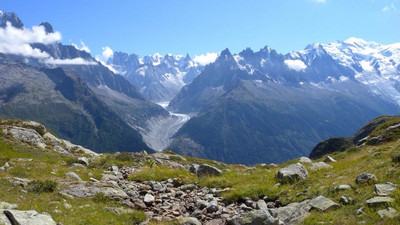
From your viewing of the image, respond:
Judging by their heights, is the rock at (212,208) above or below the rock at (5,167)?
below

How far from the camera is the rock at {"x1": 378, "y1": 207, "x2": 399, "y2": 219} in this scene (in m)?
11.3

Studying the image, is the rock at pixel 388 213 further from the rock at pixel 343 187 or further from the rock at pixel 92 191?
the rock at pixel 92 191

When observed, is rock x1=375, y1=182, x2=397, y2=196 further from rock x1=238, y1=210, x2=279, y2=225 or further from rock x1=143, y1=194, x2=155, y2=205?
rock x1=143, y1=194, x2=155, y2=205

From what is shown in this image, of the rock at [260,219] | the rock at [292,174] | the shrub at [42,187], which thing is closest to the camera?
the rock at [260,219]

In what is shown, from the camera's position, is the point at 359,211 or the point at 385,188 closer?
the point at 359,211

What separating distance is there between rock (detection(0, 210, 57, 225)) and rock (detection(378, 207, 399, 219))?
1212 cm

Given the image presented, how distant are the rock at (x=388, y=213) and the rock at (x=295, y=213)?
9.63ft

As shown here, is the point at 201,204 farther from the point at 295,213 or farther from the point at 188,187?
the point at 295,213

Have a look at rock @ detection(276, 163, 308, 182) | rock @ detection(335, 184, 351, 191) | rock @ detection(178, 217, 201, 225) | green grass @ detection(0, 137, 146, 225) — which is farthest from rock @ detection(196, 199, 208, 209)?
rock @ detection(335, 184, 351, 191)

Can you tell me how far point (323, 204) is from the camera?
14070 millimetres

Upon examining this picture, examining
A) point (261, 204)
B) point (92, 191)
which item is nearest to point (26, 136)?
point (92, 191)

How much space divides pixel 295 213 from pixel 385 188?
3988 millimetres

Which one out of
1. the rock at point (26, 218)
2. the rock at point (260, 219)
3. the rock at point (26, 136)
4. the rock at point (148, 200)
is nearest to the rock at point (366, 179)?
the rock at point (260, 219)

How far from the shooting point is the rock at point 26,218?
1084 cm
